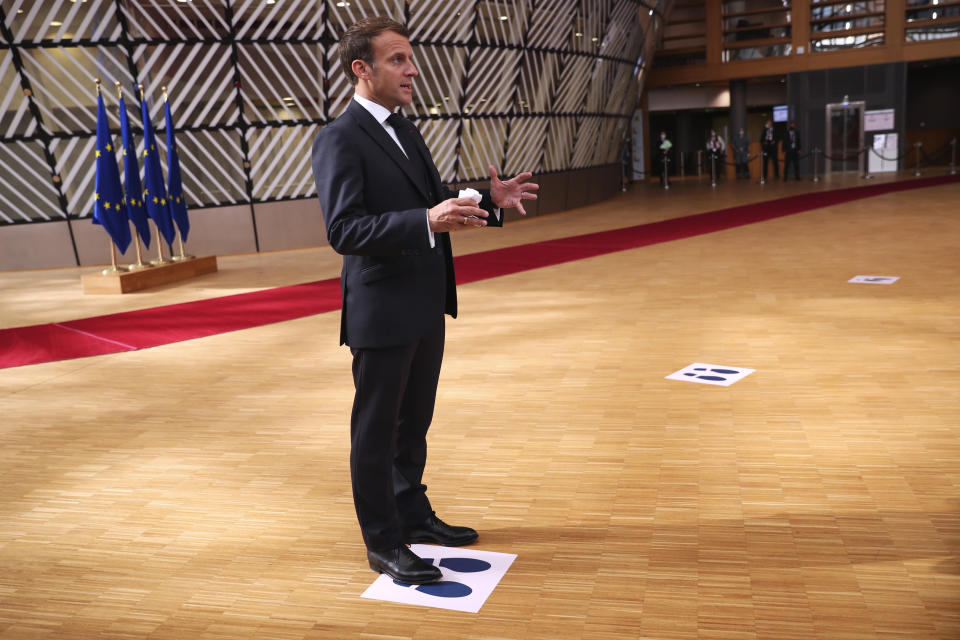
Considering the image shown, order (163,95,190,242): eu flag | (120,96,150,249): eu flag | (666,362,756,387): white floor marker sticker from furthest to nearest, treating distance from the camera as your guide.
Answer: (163,95,190,242): eu flag → (120,96,150,249): eu flag → (666,362,756,387): white floor marker sticker

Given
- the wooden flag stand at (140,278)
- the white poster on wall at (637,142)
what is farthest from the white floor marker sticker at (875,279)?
the white poster on wall at (637,142)

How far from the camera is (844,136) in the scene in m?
26.2

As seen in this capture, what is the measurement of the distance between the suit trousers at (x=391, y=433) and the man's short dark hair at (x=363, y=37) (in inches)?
35.5

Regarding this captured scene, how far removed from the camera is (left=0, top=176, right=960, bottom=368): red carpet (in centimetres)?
727

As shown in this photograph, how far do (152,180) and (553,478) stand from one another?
960 cm

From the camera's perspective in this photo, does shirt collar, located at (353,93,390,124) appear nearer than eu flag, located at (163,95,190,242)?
Yes

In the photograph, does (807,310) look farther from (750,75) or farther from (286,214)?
(750,75)

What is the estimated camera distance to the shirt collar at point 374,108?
8.39ft

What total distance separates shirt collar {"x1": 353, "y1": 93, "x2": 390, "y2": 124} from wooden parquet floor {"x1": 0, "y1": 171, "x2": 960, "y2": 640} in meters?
1.58

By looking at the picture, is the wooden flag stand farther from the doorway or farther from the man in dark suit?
the doorway

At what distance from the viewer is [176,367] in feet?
20.3

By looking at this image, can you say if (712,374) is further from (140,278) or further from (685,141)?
(685,141)

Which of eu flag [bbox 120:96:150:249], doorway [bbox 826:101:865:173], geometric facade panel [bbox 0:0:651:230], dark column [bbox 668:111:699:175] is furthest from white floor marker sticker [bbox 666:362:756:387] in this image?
dark column [bbox 668:111:699:175]

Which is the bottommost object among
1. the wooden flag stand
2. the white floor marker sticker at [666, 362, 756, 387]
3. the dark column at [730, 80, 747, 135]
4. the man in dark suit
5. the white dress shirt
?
the white floor marker sticker at [666, 362, 756, 387]
